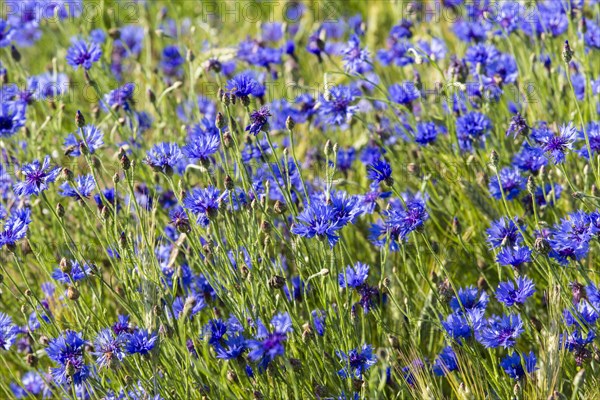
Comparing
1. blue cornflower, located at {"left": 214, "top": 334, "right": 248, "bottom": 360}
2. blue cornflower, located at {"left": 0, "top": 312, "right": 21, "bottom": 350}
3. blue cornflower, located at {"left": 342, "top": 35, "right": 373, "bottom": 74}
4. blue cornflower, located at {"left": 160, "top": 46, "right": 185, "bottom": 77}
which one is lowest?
blue cornflower, located at {"left": 214, "top": 334, "right": 248, "bottom": 360}

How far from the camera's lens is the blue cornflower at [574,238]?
6.61ft

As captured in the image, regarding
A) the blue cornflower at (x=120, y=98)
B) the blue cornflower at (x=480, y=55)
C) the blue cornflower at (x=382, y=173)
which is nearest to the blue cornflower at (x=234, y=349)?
the blue cornflower at (x=382, y=173)

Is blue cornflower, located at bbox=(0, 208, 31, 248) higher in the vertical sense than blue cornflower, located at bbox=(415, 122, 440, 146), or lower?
lower

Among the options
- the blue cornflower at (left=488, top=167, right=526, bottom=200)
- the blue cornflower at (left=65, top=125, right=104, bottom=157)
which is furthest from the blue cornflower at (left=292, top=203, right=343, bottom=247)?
the blue cornflower at (left=65, top=125, right=104, bottom=157)

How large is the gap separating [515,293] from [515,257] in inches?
4.1

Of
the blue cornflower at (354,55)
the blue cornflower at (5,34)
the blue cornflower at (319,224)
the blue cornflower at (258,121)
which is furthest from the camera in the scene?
the blue cornflower at (5,34)

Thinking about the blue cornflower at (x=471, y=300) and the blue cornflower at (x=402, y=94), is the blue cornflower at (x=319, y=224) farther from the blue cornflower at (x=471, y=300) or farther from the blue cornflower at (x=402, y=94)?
the blue cornflower at (x=402, y=94)

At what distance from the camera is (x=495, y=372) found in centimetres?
211

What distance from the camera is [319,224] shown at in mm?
2010

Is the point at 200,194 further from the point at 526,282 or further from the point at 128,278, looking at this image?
the point at 526,282

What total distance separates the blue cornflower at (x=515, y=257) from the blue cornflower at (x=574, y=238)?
0.07 meters

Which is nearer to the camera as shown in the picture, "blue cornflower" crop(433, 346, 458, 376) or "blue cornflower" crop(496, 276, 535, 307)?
"blue cornflower" crop(496, 276, 535, 307)

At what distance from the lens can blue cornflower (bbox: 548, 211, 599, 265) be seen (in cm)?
201

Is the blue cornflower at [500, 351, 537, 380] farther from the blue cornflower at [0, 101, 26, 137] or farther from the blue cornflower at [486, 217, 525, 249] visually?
the blue cornflower at [0, 101, 26, 137]
